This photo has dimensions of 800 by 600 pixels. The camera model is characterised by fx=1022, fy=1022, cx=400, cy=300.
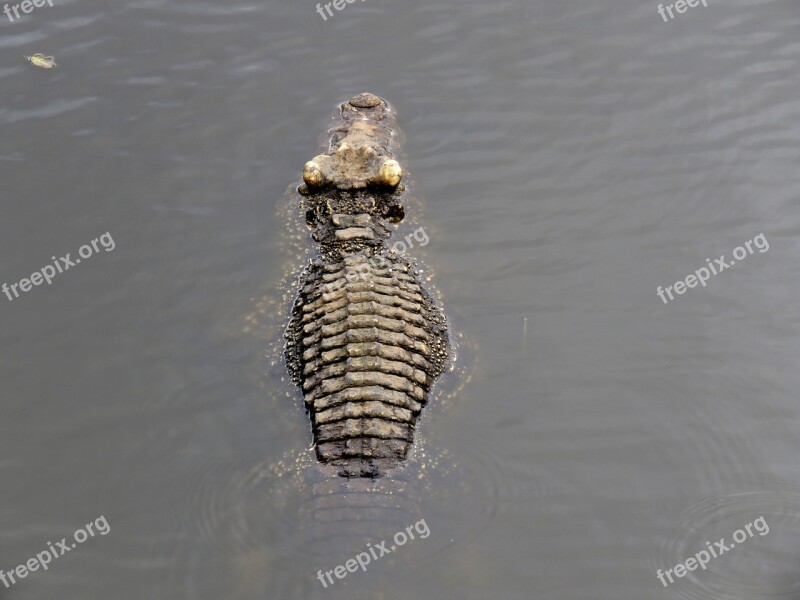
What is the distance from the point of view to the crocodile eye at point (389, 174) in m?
9.93

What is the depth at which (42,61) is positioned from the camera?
→ 11586 mm

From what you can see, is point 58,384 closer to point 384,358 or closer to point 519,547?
point 384,358

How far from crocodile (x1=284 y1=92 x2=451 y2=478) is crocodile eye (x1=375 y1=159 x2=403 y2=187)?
0.01 meters

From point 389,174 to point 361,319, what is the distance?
218 cm

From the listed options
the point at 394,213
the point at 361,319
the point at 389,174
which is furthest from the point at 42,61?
the point at 361,319

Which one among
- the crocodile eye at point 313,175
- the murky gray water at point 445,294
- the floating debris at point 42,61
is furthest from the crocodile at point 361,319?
the floating debris at point 42,61

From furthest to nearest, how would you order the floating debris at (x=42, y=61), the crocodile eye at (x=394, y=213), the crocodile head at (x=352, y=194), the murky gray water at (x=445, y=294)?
the floating debris at (x=42, y=61) → the crocodile eye at (x=394, y=213) → the crocodile head at (x=352, y=194) → the murky gray water at (x=445, y=294)

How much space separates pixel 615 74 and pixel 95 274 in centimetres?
600

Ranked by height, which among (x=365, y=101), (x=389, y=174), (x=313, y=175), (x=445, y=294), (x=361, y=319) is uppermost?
(x=365, y=101)

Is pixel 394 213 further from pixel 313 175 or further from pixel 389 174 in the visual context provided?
pixel 313 175

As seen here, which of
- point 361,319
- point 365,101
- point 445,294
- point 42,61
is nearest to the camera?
point 361,319

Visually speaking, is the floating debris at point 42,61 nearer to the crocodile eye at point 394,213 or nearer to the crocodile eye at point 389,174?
the crocodile eye at point 389,174

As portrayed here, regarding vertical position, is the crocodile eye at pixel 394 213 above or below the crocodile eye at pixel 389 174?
below

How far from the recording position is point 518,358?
879 centimetres
